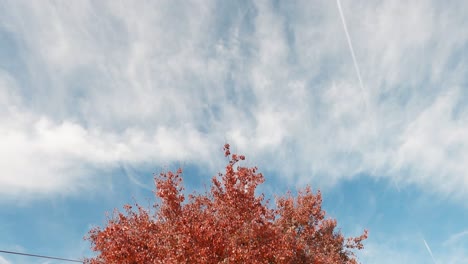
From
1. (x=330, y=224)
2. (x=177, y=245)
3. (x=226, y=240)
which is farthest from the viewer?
(x=330, y=224)

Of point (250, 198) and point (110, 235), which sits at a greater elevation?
point (250, 198)

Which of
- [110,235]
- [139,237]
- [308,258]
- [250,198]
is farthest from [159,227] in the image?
[308,258]

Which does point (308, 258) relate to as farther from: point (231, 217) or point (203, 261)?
point (203, 261)

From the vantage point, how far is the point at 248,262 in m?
24.9

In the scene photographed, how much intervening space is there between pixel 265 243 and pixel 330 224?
15.7m

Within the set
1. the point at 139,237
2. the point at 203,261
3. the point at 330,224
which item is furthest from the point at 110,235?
the point at 330,224

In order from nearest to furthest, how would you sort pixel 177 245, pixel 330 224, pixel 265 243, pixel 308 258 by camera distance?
pixel 177 245 < pixel 265 243 < pixel 308 258 < pixel 330 224

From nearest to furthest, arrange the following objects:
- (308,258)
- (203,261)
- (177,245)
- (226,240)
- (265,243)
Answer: (203,261), (177,245), (226,240), (265,243), (308,258)

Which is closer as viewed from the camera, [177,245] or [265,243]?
[177,245]

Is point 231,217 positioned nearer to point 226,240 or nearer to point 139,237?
point 226,240

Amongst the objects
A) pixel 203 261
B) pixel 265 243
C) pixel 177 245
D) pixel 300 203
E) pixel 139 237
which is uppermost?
pixel 300 203

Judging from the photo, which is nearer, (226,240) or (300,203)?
(226,240)

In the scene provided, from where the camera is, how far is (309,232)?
40188 mm

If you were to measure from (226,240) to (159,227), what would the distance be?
7701 mm
